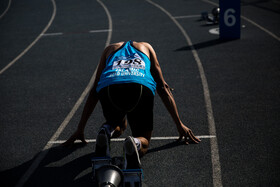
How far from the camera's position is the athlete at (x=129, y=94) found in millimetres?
3691

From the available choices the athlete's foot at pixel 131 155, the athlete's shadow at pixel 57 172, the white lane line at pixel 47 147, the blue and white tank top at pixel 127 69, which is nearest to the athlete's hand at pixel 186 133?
the blue and white tank top at pixel 127 69

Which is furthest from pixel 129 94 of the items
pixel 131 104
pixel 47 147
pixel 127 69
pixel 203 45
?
pixel 203 45

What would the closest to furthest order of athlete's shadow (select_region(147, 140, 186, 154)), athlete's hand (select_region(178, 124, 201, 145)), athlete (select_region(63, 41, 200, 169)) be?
athlete (select_region(63, 41, 200, 169)) → athlete's hand (select_region(178, 124, 201, 145)) → athlete's shadow (select_region(147, 140, 186, 154))

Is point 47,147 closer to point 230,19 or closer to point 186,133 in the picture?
point 186,133

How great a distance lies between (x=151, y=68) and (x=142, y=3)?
1246 cm

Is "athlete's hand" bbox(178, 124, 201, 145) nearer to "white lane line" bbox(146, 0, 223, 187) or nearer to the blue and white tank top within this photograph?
"white lane line" bbox(146, 0, 223, 187)

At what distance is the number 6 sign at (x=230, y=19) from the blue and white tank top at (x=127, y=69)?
6.08m

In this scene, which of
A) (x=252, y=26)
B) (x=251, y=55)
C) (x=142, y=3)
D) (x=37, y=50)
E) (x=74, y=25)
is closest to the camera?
(x=251, y=55)

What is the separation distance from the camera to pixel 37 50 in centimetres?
990

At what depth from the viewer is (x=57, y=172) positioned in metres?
4.18

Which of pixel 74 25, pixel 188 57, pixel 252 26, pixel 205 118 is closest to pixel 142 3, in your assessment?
pixel 74 25

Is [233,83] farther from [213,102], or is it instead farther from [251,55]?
[251,55]

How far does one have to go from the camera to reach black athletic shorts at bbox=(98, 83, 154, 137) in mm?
3707

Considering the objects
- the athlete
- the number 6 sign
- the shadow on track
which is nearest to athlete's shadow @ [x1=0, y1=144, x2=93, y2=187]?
the athlete
